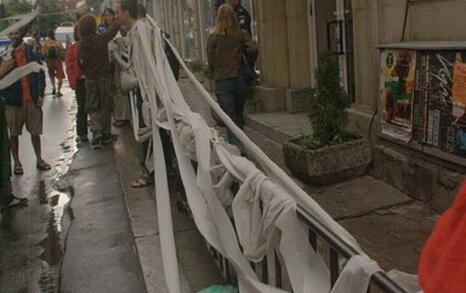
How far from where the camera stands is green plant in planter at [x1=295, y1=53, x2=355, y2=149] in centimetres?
660

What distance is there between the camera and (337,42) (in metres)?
8.90

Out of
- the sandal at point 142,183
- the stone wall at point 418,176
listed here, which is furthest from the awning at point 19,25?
the stone wall at point 418,176

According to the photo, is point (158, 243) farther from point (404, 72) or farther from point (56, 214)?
point (404, 72)

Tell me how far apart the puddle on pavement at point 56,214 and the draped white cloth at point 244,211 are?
1379 mm

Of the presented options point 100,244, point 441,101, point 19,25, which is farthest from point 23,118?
point 441,101

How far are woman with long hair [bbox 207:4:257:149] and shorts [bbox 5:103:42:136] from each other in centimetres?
234

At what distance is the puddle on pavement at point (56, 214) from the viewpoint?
16.8 ft

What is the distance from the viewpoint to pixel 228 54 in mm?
7719

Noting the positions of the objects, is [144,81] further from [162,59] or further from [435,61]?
[435,61]

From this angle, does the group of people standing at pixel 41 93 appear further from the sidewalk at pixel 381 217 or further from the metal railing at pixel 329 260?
the metal railing at pixel 329 260

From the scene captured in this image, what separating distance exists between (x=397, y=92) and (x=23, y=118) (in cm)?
466

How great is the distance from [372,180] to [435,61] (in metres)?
1.62

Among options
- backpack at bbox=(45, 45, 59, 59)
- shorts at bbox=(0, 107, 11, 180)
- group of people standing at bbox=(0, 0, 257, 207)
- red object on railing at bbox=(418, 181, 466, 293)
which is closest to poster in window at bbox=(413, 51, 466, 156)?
group of people standing at bbox=(0, 0, 257, 207)

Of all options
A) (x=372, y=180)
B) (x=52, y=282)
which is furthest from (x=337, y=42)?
(x=52, y=282)
